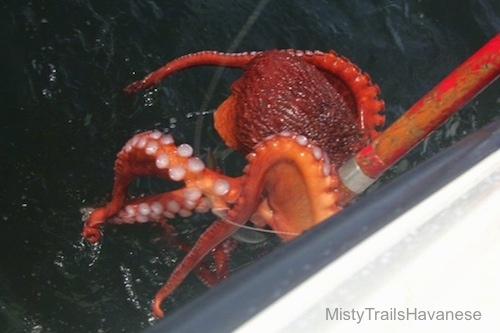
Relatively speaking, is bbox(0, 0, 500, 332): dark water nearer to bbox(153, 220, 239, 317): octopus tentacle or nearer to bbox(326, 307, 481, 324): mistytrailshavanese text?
bbox(153, 220, 239, 317): octopus tentacle

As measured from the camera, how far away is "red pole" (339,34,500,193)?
167 centimetres

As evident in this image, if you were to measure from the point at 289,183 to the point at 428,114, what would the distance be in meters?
0.41

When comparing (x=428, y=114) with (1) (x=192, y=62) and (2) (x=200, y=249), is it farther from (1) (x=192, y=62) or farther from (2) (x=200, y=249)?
(1) (x=192, y=62)

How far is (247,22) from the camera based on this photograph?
10.4 ft

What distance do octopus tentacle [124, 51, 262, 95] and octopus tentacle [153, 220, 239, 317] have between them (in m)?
0.77

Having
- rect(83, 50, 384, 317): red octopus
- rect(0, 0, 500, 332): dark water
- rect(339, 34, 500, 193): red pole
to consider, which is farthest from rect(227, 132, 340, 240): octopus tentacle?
rect(0, 0, 500, 332): dark water

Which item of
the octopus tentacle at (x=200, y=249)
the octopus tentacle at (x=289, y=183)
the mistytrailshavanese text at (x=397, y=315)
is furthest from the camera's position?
the octopus tentacle at (x=200, y=249)

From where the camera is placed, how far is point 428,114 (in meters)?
1.76

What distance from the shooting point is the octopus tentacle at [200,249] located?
2047mm

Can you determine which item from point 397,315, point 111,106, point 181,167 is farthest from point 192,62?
point 397,315

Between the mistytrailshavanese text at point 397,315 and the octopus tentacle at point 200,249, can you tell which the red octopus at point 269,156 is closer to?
the octopus tentacle at point 200,249

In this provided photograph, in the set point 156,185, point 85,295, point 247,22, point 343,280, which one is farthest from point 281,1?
point 343,280

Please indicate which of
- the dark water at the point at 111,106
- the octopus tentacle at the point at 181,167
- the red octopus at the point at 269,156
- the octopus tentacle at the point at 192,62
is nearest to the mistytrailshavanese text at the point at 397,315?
the red octopus at the point at 269,156

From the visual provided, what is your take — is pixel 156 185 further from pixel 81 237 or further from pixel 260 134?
pixel 260 134
